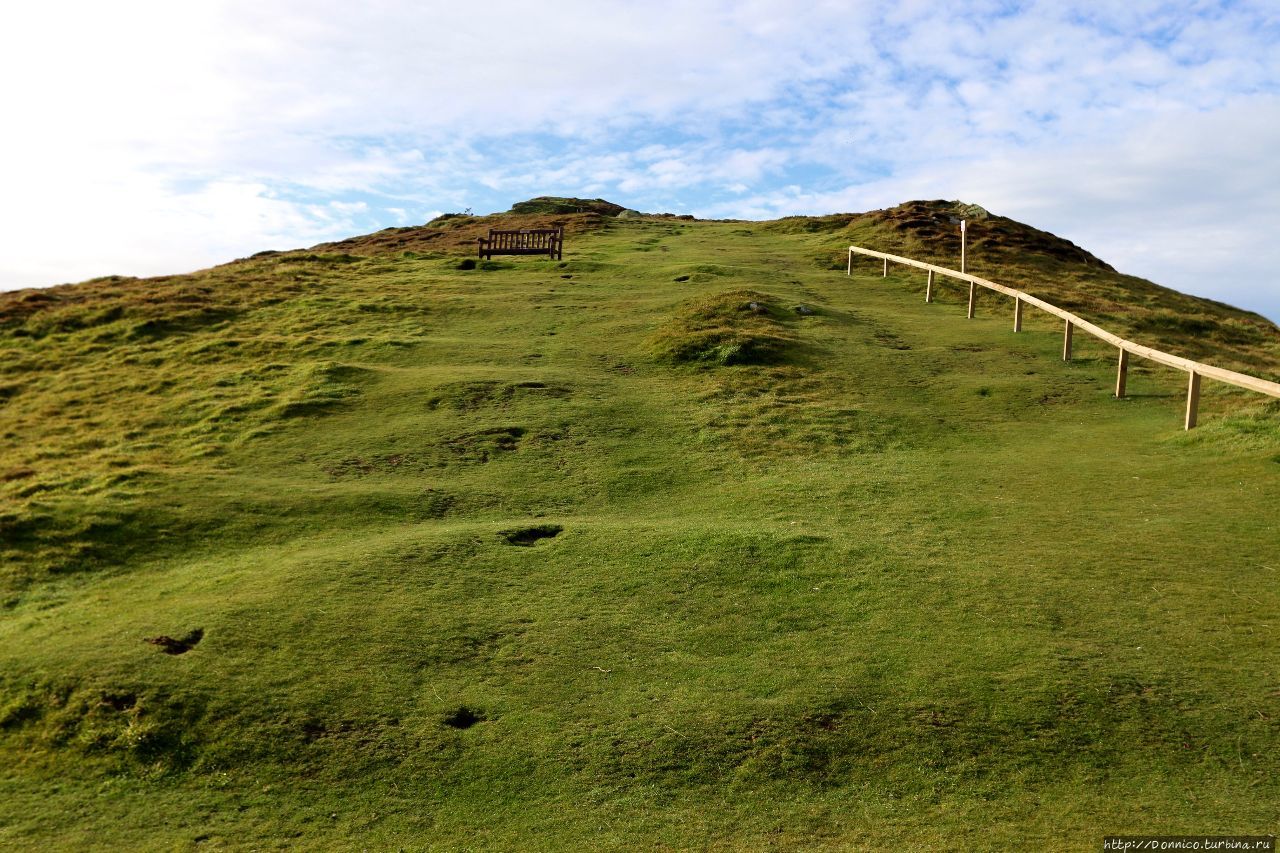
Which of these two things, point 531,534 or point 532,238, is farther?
point 532,238

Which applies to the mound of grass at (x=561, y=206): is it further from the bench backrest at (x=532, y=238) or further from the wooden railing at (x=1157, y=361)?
the wooden railing at (x=1157, y=361)

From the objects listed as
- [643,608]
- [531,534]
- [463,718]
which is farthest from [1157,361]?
[463,718]

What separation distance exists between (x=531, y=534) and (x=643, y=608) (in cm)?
298

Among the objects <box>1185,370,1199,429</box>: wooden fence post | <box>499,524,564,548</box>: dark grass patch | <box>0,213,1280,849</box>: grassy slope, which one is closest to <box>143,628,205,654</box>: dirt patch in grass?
<box>0,213,1280,849</box>: grassy slope

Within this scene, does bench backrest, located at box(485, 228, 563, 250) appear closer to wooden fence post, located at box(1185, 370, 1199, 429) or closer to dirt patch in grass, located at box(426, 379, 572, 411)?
dirt patch in grass, located at box(426, 379, 572, 411)

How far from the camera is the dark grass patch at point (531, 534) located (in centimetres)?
1378

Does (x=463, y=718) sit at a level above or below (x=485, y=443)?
below

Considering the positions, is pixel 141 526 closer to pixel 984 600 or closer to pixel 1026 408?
pixel 984 600

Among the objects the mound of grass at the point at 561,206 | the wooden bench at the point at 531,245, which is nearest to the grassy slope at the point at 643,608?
the wooden bench at the point at 531,245

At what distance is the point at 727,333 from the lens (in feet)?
82.6

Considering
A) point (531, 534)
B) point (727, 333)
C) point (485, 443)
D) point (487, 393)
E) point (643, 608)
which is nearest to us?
point (643, 608)

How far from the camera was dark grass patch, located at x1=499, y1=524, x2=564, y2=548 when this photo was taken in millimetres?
13781

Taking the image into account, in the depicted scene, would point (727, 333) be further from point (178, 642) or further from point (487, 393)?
point (178, 642)

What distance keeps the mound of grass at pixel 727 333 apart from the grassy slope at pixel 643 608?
115 cm
